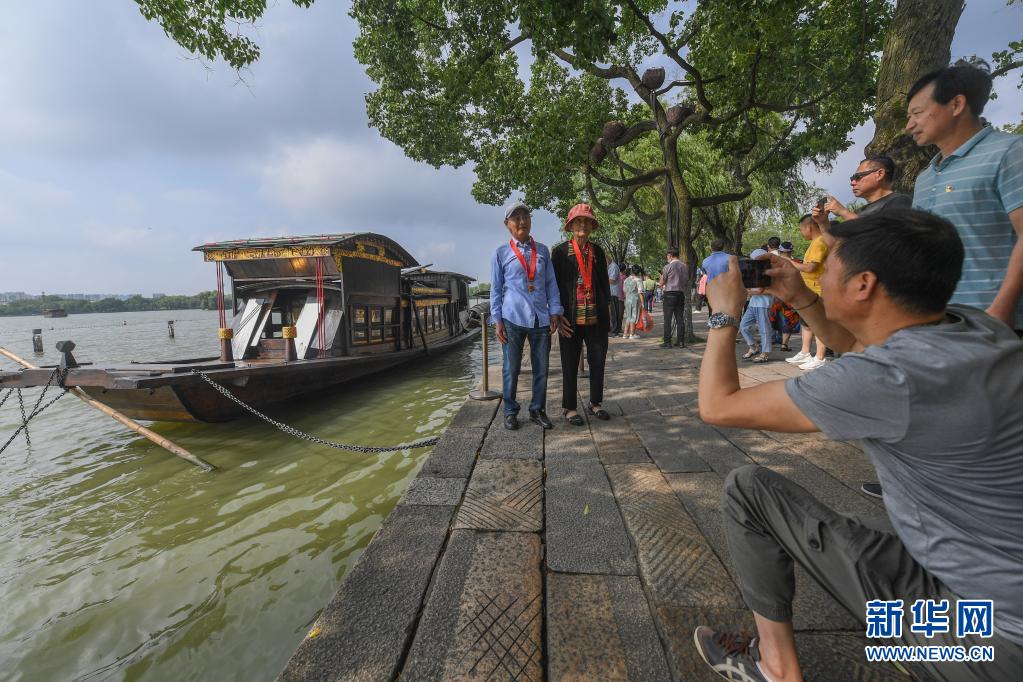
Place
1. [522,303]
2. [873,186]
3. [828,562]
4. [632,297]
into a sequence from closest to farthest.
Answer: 1. [828,562]
2. [873,186]
3. [522,303]
4. [632,297]

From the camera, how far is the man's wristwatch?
4.45 ft

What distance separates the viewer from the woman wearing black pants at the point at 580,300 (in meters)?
4.16

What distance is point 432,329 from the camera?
557 inches

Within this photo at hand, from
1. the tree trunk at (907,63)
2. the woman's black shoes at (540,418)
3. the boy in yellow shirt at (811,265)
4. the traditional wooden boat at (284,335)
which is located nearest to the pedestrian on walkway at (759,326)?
the boy in yellow shirt at (811,265)

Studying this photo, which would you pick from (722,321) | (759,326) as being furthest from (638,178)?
(722,321)

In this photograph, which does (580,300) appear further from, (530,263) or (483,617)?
(483,617)

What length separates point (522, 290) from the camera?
4109 mm

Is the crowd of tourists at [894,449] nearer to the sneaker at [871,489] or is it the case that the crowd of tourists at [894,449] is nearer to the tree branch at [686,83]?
the sneaker at [871,489]

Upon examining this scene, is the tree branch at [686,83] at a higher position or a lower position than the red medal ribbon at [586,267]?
higher

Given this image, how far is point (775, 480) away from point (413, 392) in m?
8.02

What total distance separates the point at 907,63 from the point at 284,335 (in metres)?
8.98

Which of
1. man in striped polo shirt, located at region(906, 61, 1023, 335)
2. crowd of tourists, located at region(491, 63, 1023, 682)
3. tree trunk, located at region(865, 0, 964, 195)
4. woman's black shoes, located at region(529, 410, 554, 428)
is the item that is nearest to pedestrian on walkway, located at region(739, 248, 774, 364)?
tree trunk, located at region(865, 0, 964, 195)

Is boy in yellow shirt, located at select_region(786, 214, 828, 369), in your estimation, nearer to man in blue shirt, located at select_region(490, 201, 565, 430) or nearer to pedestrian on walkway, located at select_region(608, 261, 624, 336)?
man in blue shirt, located at select_region(490, 201, 565, 430)

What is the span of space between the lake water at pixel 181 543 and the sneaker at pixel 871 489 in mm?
3357
